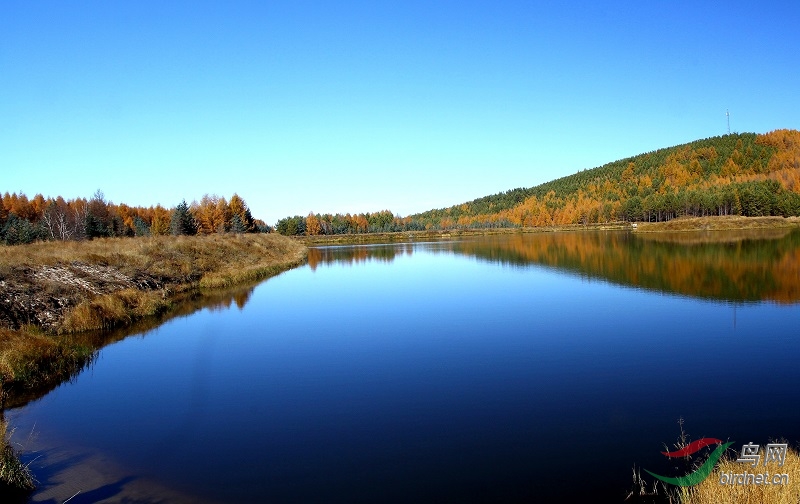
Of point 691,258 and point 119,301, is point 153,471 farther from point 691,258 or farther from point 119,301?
point 691,258

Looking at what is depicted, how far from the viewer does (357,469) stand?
Result: 24.9 ft

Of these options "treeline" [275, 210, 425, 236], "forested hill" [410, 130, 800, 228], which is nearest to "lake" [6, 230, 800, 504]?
"forested hill" [410, 130, 800, 228]

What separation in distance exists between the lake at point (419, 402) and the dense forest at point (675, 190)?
3953 inches

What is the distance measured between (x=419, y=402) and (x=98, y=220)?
66.8m

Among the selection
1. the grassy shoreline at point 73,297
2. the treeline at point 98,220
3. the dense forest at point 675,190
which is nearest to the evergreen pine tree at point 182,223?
the treeline at point 98,220

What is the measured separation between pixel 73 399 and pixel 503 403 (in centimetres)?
917

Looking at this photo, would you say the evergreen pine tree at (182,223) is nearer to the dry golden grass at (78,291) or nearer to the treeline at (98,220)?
the treeline at (98,220)

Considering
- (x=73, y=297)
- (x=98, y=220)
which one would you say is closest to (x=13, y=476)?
(x=73, y=297)

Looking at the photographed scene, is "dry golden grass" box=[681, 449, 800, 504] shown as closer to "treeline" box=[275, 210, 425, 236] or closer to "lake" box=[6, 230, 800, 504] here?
"lake" box=[6, 230, 800, 504]

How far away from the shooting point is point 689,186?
143750 mm

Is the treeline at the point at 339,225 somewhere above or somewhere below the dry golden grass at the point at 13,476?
above

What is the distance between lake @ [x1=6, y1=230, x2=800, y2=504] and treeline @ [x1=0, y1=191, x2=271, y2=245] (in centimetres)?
4571

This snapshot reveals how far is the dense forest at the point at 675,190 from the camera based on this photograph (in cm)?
10569

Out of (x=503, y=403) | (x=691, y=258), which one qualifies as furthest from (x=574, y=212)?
(x=503, y=403)
